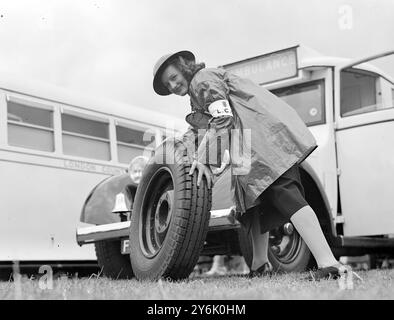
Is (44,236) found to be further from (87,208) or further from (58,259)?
(87,208)

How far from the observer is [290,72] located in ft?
16.9

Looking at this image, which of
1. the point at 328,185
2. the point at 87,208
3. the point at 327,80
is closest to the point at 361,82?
the point at 327,80

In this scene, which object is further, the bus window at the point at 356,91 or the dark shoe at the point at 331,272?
the bus window at the point at 356,91

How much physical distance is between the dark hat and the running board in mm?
807

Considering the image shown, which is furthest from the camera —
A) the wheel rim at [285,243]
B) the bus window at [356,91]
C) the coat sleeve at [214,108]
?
the bus window at [356,91]

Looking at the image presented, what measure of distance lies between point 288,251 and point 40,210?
3448 mm

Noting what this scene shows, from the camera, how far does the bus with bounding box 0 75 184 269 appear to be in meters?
6.49

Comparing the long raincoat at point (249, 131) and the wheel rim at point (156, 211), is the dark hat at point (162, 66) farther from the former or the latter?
the wheel rim at point (156, 211)

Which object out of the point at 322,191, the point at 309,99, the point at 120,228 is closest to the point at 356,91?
the point at 309,99

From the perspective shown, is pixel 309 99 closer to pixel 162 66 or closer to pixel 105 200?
pixel 105 200

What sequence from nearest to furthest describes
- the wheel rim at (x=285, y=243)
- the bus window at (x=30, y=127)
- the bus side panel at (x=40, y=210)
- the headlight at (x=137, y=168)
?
the wheel rim at (x=285, y=243)
the headlight at (x=137, y=168)
the bus side panel at (x=40, y=210)
the bus window at (x=30, y=127)

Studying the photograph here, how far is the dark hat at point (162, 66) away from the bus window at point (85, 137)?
3918mm

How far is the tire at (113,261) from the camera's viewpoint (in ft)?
15.0

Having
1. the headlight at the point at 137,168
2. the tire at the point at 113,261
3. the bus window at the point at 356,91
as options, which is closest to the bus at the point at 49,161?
the tire at the point at 113,261
